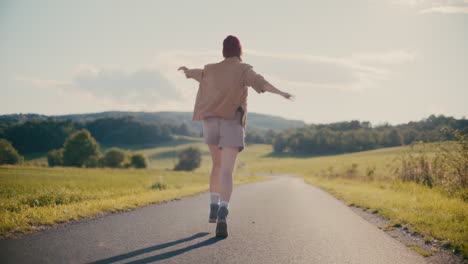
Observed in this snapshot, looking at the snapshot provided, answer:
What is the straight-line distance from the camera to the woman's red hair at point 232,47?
14.8ft

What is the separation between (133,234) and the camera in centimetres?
408

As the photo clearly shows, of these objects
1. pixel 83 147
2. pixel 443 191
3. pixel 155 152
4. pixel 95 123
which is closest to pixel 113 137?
pixel 95 123

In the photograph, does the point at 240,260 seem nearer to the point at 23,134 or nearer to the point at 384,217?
the point at 384,217

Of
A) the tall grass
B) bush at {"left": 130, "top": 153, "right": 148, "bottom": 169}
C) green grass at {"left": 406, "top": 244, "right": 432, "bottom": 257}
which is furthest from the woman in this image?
bush at {"left": 130, "top": 153, "right": 148, "bottom": 169}

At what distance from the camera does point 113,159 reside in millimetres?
60594

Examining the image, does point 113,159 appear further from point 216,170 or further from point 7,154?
point 216,170

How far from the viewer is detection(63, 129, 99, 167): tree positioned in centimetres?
5631

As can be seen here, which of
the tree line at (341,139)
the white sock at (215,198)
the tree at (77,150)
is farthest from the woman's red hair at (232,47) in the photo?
the tree line at (341,139)

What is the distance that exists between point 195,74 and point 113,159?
198ft

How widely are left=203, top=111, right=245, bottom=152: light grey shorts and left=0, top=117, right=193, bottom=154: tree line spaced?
179ft

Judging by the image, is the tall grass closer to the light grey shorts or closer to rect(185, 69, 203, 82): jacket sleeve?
the light grey shorts

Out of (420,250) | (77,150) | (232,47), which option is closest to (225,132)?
(232,47)

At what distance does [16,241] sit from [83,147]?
193ft

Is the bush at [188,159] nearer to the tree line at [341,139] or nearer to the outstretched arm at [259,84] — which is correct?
the tree line at [341,139]
